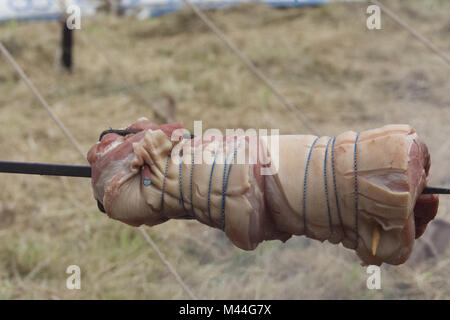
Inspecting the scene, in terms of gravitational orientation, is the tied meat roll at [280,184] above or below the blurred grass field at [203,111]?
above

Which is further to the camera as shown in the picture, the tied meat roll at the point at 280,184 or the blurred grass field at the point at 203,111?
the blurred grass field at the point at 203,111

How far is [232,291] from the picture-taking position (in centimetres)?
179

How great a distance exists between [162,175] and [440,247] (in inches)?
52.2

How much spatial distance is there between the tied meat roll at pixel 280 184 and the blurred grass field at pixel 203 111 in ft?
2.93

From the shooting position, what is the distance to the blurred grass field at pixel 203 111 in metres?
1.83

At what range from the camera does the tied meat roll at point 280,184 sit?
0.85 m

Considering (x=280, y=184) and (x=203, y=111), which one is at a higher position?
(x=280, y=184)

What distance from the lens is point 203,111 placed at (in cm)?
300

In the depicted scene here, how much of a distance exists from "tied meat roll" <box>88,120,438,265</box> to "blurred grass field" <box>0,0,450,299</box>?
0.89m

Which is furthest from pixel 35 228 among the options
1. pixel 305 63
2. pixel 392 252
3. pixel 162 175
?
pixel 305 63

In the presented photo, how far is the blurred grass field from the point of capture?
1831 mm

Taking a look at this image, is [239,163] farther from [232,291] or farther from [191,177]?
[232,291]

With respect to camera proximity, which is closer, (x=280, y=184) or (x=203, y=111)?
(x=280, y=184)

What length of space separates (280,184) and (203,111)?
6.99 ft
